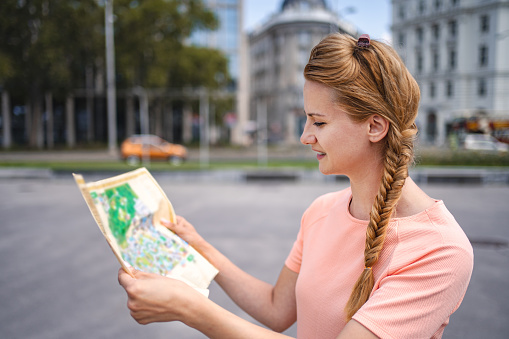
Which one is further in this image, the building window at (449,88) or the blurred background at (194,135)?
the building window at (449,88)

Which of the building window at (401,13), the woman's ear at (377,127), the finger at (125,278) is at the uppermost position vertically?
the building window at (401,13)

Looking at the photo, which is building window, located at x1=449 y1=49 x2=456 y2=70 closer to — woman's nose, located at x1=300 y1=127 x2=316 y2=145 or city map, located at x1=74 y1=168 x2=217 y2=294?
woman's nose, located at x1=300 y1=127 x2=316 y2=145

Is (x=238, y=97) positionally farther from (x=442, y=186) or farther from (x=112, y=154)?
(x=442, y=186)

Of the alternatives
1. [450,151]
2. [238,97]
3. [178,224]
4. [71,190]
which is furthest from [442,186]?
[238,97]

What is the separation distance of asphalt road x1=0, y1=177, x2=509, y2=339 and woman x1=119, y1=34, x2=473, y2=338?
7.99 feet

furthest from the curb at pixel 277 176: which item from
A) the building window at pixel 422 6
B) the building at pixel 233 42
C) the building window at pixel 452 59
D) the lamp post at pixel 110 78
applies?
the building window at pixel 422 6

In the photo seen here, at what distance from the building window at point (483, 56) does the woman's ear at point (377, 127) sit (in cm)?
3994

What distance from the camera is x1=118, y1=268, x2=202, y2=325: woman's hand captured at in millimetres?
1039

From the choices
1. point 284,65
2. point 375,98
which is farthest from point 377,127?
point 284,65

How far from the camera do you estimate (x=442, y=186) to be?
13062 millimetres

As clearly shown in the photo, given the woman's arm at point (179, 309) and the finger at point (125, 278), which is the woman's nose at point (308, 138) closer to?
the woman's arm at point (179, 309)

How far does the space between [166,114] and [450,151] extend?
24669 mm

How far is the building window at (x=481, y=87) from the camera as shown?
37156mm

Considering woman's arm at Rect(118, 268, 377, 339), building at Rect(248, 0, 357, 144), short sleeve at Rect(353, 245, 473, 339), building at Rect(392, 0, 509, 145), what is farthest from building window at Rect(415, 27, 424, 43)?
woman's arm at Rect(118, 268, 377, 339)
